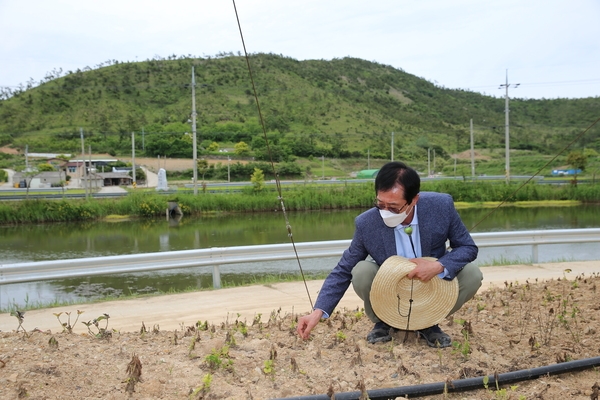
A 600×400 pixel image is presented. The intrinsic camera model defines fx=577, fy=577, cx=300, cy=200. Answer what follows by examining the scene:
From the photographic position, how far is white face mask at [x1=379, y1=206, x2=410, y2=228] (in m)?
3.63

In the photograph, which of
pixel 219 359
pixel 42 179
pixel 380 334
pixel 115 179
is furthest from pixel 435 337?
pixel 42 179

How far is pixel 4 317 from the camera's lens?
6.44m

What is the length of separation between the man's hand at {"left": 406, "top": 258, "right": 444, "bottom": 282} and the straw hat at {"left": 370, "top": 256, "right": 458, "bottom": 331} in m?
0.08

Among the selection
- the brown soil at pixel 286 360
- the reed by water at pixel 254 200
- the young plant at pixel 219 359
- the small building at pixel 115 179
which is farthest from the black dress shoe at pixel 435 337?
the small building at pixel 115 179

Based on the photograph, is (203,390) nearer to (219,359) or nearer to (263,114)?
(219,359)

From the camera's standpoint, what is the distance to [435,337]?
12.9 ft

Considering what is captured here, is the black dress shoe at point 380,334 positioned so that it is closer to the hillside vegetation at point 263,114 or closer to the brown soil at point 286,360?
the brown soil at point 286,360

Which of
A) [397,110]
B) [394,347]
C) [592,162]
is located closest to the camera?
[394,347]

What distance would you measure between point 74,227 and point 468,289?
85.6ft

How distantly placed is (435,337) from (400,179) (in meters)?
1.16

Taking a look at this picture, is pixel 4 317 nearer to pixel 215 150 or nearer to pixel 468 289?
pixel 468 289

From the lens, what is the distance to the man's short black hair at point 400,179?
3.56 meters

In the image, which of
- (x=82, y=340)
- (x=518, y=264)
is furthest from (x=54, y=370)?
(x=518, y=264)

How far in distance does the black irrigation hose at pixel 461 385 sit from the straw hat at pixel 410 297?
56cm
